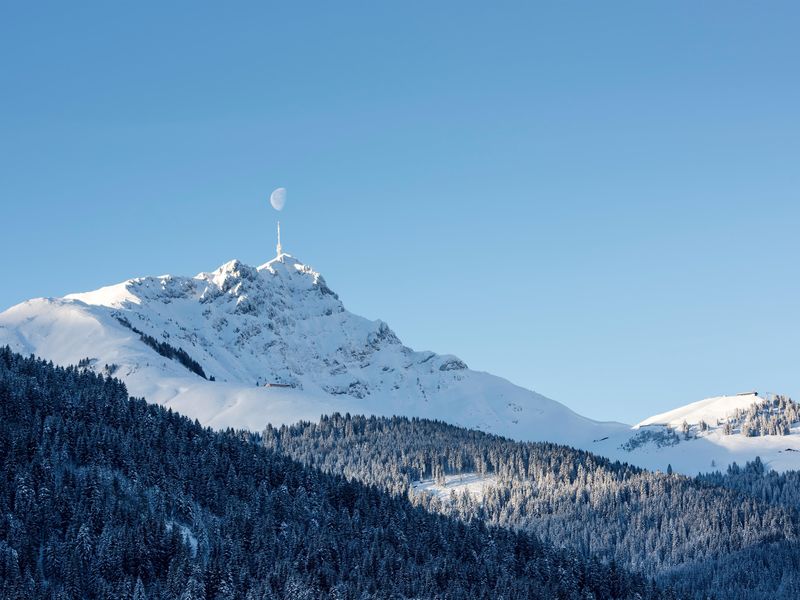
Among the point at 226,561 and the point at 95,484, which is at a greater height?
the point at 95,484

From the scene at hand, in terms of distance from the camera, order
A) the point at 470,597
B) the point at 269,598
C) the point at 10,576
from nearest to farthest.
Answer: the point at 10,576, the point at 269,598, the point at 470,597

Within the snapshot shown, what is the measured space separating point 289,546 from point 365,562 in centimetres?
1300

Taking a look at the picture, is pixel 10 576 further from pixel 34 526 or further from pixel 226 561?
pixel 226 561

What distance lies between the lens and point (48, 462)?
19150 centimetres

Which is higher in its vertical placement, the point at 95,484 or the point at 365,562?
the point at 95,484

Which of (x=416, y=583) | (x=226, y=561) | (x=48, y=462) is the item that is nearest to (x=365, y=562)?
(x=416, y=583)

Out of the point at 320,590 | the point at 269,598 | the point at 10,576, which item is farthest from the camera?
the point at 320,590

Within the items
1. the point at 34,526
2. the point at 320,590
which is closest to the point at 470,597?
the point at 320,590

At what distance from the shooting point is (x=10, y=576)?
158 meters

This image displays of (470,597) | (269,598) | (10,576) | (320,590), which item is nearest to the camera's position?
(10,576)

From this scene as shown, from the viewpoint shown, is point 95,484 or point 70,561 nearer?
point 70,561

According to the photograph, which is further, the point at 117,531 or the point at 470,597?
the point at 470,597

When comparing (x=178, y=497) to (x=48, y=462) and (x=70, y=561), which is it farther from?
(x=70, y=561)

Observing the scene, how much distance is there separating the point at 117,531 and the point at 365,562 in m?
43.0
